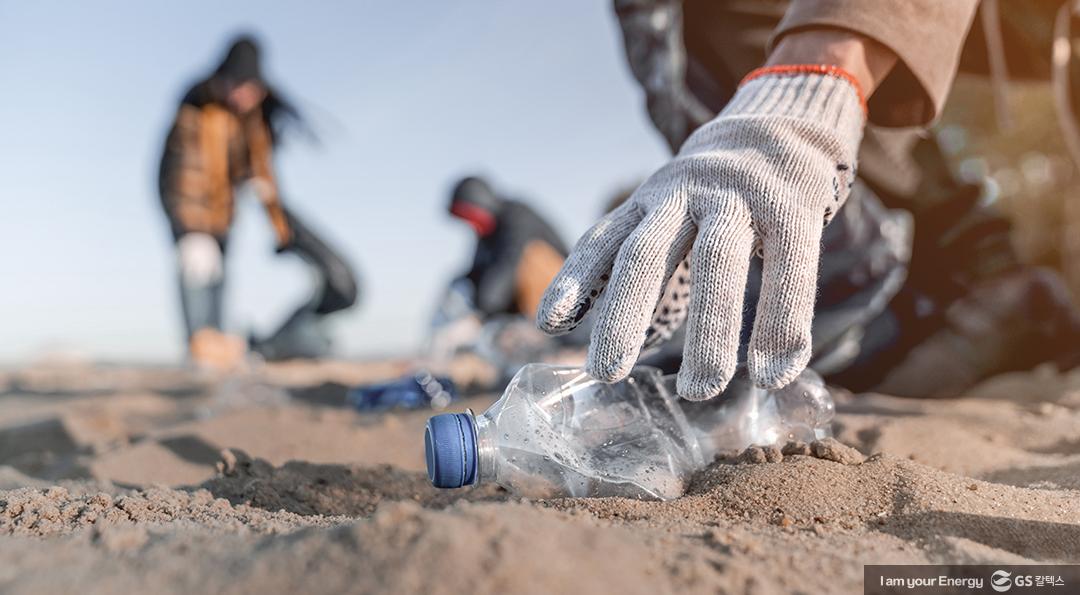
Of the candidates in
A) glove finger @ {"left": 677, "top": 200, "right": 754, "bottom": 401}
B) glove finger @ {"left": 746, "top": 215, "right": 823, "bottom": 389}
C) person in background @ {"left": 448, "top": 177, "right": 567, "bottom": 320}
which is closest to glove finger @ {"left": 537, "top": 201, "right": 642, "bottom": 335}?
glove finger @ {"left": 677, "top": 200, "right": 754, "bottom": 401}

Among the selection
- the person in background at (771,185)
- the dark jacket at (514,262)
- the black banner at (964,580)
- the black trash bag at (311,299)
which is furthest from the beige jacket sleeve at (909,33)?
the black trash bag at (311,299)

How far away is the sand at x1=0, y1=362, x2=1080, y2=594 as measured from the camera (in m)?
0.80

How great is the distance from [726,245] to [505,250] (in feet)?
13.6

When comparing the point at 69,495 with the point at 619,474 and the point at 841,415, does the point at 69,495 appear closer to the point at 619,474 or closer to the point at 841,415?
the point at 619,474

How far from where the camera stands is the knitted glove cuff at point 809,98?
4.89ft

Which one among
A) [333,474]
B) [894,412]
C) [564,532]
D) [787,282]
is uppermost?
[787,282]

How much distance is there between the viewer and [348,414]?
3223 mm

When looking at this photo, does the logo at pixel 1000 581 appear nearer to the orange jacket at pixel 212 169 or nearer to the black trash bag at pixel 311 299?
the black trash bag at pixel 311 299

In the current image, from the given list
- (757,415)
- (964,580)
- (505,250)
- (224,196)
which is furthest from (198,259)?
(964,580)

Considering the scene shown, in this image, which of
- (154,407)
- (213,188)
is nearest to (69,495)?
(154,407)

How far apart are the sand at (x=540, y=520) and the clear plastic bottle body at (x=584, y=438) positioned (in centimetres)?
10

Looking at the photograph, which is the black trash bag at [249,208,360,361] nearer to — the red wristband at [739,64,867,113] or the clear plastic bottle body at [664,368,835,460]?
the clear plastic bottle body at [664,368,835,460]

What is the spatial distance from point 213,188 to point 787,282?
17.2 ft

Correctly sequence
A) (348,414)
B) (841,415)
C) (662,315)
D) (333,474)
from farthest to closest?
(348,414) → (841,415) → (333,474) → (662,315)
